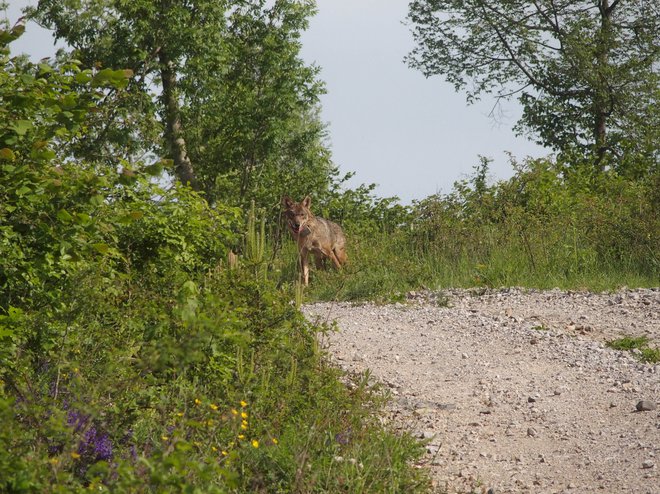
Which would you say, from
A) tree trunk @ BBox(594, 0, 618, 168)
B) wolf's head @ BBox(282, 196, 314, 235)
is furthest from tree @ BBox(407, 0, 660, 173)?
wolf's head @ BBox(282, 196, 314, 235)

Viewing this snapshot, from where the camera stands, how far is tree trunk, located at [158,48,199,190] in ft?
68.5

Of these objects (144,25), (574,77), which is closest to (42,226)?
(144,25)

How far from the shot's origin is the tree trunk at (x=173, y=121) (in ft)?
68.5

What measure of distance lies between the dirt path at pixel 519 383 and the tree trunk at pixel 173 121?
29.1ft

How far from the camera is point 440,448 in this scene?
7.12 meters

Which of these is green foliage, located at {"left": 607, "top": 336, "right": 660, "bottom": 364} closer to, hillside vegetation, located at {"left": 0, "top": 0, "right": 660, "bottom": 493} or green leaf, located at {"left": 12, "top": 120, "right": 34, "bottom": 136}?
hillside vegetation, located at {"left": 0, "top": 0, "right": 660, "bottom": 493}

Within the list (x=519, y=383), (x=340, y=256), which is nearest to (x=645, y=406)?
(x=519, y=383)

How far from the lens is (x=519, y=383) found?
8.90m

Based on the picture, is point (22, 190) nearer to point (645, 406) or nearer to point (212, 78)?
point (645, 406)

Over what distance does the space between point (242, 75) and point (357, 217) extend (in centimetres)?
429

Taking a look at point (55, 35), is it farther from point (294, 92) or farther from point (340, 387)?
point (340, 387)

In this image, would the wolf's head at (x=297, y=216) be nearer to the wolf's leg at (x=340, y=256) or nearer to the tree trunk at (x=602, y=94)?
the wolf's leg at (x=340, y=256)

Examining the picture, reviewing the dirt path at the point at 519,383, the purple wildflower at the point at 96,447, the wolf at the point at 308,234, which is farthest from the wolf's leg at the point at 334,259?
the purple wildflower at the point at 96,447

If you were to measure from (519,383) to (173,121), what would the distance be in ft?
45.9
